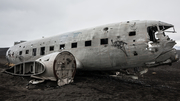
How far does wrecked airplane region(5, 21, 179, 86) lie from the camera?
27.1 feet

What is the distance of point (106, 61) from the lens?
9.52m

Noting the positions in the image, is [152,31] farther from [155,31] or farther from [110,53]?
[110,53]

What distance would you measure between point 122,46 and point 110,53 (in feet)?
3.51

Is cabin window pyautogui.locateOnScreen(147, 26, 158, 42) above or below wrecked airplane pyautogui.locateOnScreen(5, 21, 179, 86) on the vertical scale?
above

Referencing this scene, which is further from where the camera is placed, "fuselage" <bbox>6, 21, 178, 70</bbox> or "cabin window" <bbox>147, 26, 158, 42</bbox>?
"cabin window" <bbox>147, 26, 158, 42</bbox>

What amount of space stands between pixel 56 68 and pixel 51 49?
489 cm

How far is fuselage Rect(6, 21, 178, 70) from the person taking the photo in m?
8.26

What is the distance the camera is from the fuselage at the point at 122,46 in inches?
325

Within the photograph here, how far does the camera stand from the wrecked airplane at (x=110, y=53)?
8266 millimetres

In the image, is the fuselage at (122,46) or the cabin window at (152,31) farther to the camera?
the cabin window at (152,31)

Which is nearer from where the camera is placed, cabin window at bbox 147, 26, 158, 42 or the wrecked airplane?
the wrecked airplane

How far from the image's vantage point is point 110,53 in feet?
30.7

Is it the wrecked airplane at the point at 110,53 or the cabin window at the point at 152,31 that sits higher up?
the cabin window at the point at 152,31

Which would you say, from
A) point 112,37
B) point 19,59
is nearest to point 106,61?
point 112,37
